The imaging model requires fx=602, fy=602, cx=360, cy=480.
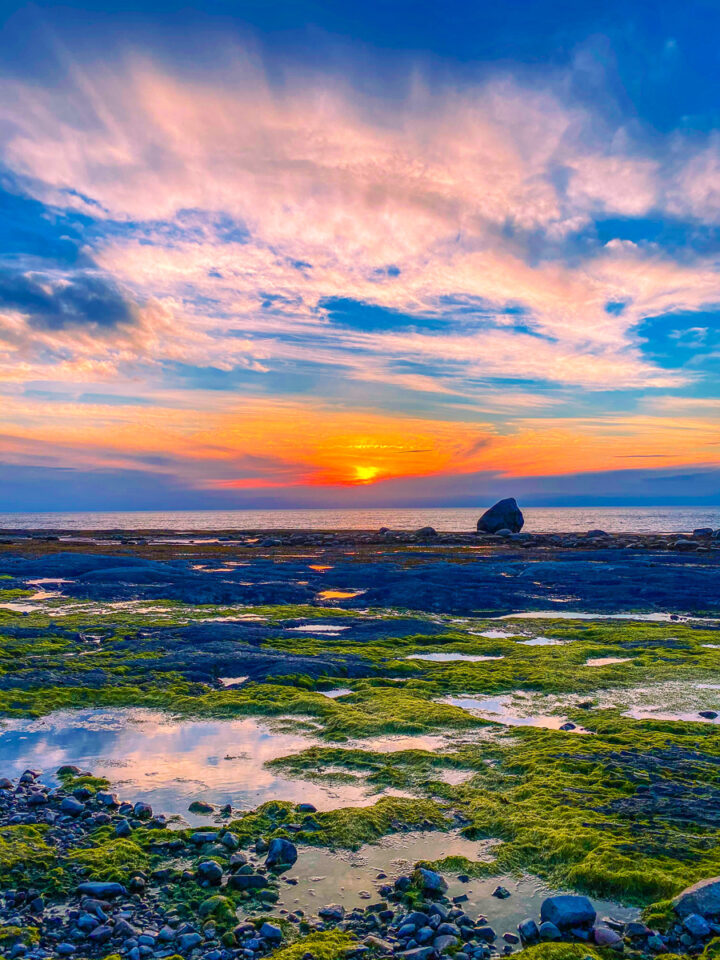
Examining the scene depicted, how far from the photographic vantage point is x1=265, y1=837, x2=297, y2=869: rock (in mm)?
6371

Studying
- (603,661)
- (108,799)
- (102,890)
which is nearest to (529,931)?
(102,890)

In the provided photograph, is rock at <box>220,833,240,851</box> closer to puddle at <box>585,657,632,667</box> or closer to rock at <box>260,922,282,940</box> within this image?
rock at <box>260,922,282,940</box>

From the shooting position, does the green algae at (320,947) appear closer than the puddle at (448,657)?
Yes

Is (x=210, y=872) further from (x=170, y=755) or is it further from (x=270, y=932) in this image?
(x=170, y=755)

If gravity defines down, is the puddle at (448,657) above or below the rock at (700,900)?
below

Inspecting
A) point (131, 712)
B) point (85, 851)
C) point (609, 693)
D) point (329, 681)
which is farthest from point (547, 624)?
point (85, 851)

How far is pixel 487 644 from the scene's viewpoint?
62.6ft

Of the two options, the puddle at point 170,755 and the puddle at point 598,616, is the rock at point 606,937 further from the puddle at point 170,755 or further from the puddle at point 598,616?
the puddle at point 598,616

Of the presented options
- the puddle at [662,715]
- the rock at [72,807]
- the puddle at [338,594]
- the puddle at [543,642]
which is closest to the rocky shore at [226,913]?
the rock at [72,807]

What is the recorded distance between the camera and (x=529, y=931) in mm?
5266

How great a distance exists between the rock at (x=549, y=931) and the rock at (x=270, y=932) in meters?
2.28

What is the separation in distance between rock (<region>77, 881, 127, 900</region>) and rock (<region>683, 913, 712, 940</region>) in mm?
5209

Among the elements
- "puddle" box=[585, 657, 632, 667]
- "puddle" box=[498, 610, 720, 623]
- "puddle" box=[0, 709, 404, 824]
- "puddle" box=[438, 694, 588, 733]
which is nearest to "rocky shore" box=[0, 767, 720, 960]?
"puddle" box=[0, 709, 404, 824]

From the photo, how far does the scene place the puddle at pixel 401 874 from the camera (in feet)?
18.7
